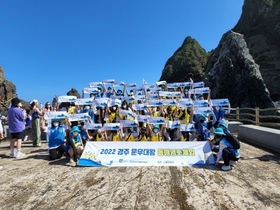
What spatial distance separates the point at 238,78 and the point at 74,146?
31.2m

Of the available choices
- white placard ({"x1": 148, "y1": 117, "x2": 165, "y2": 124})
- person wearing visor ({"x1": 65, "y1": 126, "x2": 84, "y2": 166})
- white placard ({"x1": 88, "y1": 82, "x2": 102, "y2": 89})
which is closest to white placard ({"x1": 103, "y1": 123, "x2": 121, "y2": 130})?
person wearing visor ({"x1": 65, "y1": 126, "x2": 84, "y2": 166})

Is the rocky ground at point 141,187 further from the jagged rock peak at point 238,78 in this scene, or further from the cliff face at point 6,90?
the cliff face at point 6,90

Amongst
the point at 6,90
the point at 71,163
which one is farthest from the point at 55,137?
the point at 6,90

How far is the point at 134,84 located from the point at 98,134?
413 centimetres

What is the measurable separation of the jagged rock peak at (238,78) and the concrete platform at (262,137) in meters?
23.8

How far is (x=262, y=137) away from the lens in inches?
292

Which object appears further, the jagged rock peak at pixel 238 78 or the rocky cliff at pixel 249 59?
the rocky cliff at pixel 249 59

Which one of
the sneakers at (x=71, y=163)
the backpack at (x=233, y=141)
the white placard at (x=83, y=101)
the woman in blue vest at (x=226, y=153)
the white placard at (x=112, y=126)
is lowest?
the sneakers at (x=71, y=163)

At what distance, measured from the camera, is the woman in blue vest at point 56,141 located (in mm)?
6186

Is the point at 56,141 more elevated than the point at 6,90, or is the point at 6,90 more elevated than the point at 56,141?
the point at 6,90

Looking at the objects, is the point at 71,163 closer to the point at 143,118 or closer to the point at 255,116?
the point at 143,118

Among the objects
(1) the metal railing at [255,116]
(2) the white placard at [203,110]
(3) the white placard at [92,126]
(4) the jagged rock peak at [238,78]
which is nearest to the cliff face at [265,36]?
(4) the jagged rock peak at [238,78]

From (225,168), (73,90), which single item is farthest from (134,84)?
(73,90)

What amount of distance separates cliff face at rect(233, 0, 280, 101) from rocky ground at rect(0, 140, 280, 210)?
55.1 m
